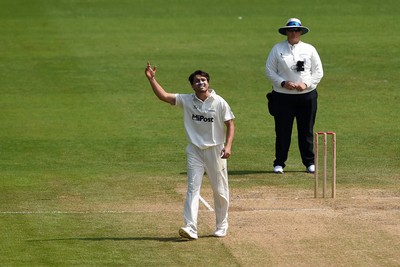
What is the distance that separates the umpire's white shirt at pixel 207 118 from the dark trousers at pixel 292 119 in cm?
446

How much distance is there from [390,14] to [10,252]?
75.1 feet

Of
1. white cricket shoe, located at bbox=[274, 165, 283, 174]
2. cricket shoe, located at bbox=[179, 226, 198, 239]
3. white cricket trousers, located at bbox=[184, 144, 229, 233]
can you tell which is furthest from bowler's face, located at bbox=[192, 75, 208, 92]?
white cricket shoe, located at bbox=[274, 165, 283, 174]

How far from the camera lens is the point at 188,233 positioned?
44.6 ft

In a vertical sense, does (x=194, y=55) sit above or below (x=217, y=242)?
above

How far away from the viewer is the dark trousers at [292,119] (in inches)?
719

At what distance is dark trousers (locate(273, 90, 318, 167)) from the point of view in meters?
18.3

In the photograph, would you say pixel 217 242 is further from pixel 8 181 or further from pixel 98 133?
pixel 98 133

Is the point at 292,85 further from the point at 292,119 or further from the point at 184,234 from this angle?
the point at 184,234

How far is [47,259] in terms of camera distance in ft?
42.4

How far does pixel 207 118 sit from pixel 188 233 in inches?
53.4

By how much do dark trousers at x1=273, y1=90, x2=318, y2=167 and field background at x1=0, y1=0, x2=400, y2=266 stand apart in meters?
0.39

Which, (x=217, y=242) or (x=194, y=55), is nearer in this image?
(x=217, y=242)

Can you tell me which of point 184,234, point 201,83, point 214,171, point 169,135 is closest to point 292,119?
point 169,135

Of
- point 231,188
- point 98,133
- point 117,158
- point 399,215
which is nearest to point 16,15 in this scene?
point 98,133
